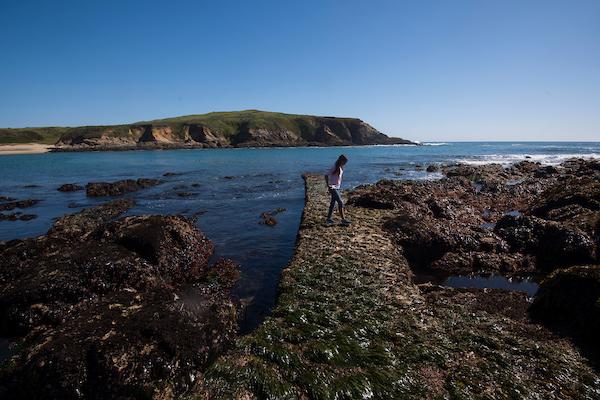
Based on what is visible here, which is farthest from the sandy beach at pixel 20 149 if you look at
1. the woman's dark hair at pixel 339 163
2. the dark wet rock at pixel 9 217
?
the woman's dark hair at pixel 339 163

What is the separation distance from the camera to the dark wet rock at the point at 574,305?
764 cm

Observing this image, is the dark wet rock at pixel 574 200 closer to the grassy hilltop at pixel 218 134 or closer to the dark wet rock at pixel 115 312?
the dark wet rock at pixel 115 312

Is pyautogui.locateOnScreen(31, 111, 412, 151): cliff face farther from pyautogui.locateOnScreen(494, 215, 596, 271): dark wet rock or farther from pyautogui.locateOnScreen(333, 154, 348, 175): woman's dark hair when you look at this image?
pyautogui.locateOnScreen(494, 215, 596, 271): dark wet rock

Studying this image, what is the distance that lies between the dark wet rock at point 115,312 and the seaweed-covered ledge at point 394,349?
94 centimetres

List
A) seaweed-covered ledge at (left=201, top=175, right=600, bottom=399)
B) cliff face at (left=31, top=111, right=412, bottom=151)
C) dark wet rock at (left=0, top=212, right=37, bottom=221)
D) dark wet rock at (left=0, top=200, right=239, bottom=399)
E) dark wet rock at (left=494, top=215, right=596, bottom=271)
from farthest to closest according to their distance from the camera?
cliff face at (left=31, top=111, right=412, bottom=151) < dark wet rock at (left=0, top=212, right=37, bottom=221) < dark wet rock at (left=494, top=215, right=596, bottom=271) < dark wet rock at (left=0, top=200, right=239, bottom=399) < seaweed-covered ledge at (left=201, top=175, right=600, bottom=399)

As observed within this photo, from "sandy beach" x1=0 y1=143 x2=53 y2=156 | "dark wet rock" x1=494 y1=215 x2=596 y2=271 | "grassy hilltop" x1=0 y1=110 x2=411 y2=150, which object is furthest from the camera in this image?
"grassy hilltop" x1=0 y1=110 x2=411 y2=150

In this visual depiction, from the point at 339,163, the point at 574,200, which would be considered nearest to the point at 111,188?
the point at 339,163

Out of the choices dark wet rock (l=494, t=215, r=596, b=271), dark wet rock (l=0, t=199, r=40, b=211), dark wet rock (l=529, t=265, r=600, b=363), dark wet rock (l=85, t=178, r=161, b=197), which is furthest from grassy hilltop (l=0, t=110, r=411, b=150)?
dark wet rock (l=529, t=265, r=600, b=363)

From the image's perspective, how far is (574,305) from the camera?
27.2ft

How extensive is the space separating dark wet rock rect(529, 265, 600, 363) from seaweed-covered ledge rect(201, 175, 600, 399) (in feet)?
1.40

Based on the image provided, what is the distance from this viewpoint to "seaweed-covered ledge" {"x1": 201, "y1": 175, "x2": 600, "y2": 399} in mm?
6211

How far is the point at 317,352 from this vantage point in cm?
714

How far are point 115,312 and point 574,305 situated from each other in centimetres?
1086

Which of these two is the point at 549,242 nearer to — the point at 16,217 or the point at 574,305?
the point at 574,305
